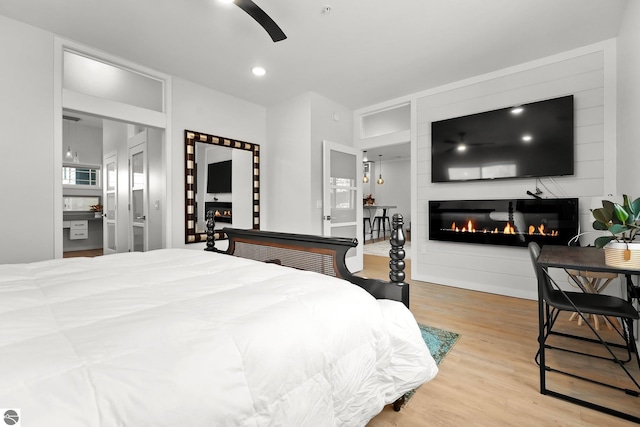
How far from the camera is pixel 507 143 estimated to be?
3609 millimetres

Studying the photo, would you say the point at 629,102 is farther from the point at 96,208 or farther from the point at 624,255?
the point at 96,208

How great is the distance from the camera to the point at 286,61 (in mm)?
3482

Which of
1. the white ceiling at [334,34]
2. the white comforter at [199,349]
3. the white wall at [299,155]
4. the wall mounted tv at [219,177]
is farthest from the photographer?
the white wall at [299,155]

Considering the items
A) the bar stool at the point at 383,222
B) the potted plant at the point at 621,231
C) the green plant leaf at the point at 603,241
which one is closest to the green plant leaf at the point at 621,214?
the potted plant at the point at 621,231

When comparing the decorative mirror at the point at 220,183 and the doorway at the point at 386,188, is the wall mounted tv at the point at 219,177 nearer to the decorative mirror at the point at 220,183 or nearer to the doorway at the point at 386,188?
the decorative mirror at the point at 220,183

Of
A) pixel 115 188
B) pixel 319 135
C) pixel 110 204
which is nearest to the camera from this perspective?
pixel 319 135

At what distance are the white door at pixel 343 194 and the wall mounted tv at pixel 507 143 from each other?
1.32m

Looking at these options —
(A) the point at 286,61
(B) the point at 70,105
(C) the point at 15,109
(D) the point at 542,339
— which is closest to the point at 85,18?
(B) the point at 70,105

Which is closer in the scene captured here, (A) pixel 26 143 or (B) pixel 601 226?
(B) pixel 601 226

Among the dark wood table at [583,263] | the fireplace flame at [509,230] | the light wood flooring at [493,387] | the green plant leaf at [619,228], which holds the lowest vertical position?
the light wood flooring at [493,387]

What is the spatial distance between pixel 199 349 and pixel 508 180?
13.1ft

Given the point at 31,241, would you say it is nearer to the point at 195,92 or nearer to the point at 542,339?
the point at 195,92

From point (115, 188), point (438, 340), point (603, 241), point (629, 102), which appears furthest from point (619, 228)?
point (115, 188)

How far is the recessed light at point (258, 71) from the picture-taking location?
3652mm
